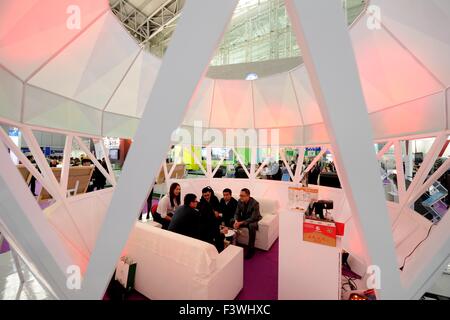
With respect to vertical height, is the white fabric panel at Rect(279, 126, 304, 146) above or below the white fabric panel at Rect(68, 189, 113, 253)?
above

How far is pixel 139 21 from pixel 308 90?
1210 cm

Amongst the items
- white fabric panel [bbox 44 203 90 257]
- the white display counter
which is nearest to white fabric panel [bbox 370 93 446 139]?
the white display counter

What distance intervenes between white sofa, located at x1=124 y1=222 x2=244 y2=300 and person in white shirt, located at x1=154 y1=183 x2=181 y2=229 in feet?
5.11

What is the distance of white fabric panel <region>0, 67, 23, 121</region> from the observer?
277 centimetres

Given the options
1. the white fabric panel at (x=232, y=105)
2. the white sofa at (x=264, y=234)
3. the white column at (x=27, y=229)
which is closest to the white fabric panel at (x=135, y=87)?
the white fabric panel at (x=232, y=105)

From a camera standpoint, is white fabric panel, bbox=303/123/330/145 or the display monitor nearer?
white fabric panel, bbox=303/123/330/145

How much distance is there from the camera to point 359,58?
15.4 feet

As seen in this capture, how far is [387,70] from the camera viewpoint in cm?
450

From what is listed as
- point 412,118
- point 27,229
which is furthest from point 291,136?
point 27,229

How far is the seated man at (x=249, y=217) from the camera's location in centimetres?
504

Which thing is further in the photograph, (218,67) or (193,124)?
(218,67)

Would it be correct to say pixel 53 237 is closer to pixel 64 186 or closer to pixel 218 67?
pixel 64 186

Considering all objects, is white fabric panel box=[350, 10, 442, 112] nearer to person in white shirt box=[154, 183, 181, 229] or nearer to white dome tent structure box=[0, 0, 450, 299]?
white dome tent structure box=[0, 0, 450, 299]
